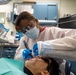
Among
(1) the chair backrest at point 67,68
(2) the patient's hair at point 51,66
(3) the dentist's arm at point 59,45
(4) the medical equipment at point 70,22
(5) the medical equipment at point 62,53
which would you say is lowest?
(1) the chair backrest at point 67,68

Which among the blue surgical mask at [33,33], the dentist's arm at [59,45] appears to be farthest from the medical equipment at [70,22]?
the dentist's arm at [59,45]

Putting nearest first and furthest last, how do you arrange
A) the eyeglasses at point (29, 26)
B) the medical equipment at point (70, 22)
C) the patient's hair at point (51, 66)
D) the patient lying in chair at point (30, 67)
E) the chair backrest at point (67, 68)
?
the patient lying in chair at point (30, 67) < the patient's hair at point (51, 66) < the chair backrest at point (67, 68) < the eyeglasses at point (29, 26) < the medical equipment at point (70, 22)

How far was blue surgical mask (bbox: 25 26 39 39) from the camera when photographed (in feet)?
5.83

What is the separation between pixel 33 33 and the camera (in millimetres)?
1787

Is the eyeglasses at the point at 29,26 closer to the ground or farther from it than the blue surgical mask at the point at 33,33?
farther from it

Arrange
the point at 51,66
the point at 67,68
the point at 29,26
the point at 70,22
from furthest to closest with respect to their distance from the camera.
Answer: the point at 70,22 → the point at 29,26 → the point at 67,68 → the point at 51,66

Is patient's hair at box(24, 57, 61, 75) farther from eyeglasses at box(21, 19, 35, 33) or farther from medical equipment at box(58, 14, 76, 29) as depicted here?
medical equipment at box(58, 14, 76, 29)

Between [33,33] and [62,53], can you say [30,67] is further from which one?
[33,33]

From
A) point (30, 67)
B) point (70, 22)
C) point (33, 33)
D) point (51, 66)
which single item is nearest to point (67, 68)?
point (51, 66)

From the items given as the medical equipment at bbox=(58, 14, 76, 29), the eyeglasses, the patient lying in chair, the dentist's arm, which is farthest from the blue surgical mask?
the medical equipment at bbox=(58, 14, 76, 29)

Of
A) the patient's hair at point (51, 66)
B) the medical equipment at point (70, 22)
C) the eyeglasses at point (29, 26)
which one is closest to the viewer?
the patient's hair at point (51, 66)

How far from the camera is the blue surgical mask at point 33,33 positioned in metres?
1.78

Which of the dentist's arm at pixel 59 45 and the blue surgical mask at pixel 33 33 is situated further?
the blue surgical mask at pixel 33 33

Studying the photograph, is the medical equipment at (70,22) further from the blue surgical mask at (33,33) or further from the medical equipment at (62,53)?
the medical equipment at (62,53)
